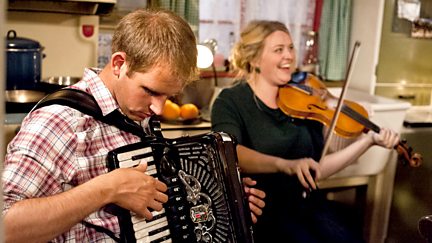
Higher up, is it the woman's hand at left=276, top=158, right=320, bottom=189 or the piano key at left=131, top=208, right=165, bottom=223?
the piano key at left=131, top=208, right=165, bottom=223

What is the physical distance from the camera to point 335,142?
2.57 m

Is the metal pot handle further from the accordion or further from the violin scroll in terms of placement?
the violin scroll

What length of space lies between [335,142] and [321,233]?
0.78 meters

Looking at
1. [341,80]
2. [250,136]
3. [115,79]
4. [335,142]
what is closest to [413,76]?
[341,80]

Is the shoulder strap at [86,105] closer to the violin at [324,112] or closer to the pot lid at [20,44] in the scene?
the violin at [324,112]

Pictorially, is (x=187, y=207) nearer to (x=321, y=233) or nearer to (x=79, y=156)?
(x=79, y=156)

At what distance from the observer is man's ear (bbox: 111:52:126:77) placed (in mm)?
1144

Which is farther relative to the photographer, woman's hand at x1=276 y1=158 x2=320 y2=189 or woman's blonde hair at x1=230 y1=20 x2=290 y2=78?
woman's blonde hair at x1=230 y1=20 x2=290 y2=78

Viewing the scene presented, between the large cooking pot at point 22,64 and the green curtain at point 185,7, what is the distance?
2.43ft

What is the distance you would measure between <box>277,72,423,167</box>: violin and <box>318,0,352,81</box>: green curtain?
3.89ft

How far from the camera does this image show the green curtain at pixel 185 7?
2812mm

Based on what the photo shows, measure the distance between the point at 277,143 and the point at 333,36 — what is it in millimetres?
1553

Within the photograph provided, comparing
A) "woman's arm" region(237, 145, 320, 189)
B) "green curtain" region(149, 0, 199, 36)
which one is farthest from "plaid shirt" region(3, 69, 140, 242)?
"green curtain" region(149, 0, 199, 36)

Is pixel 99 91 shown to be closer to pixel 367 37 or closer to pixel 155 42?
pixel 155 42
